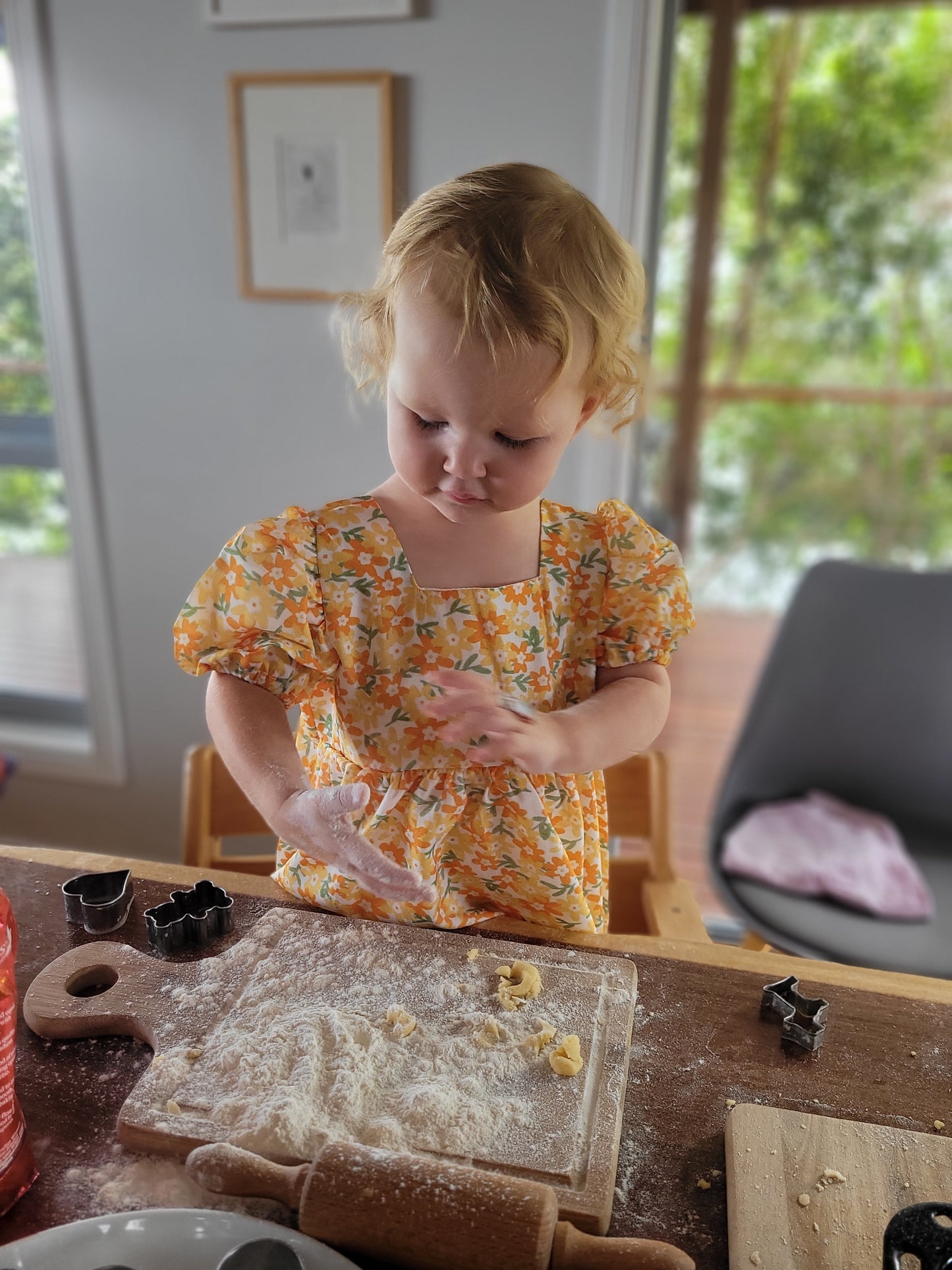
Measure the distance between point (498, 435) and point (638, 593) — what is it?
212mm

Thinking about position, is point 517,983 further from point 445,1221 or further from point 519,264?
point 519,264

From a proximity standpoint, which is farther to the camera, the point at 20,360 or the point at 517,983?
the point at 20,360

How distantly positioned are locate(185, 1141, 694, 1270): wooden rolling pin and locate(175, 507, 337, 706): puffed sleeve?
1.16 ft

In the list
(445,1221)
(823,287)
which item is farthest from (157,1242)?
(823,287)

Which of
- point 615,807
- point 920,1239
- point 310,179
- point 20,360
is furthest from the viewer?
point 20,360

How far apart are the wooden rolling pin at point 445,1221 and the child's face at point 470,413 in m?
0.44

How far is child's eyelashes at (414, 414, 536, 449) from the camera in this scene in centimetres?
69

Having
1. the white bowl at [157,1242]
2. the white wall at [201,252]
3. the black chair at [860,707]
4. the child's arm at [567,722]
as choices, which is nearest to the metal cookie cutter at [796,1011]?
the child's arm at [567,722]

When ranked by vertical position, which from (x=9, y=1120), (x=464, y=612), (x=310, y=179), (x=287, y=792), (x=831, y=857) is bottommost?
(x=831, y=857)

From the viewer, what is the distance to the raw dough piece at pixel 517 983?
71 cm

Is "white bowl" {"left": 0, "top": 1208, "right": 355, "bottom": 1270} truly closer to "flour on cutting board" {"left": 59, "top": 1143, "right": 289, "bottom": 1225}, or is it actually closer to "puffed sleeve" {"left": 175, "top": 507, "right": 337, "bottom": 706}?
"flour on cutting board" {"left": 59, "top": 1143, "right": 289, "bottom": 1225}

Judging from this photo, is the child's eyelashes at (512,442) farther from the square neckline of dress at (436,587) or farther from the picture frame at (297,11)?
the picture frame at (297,11)

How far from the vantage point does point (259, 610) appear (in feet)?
2.45

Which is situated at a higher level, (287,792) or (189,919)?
(287,792)
